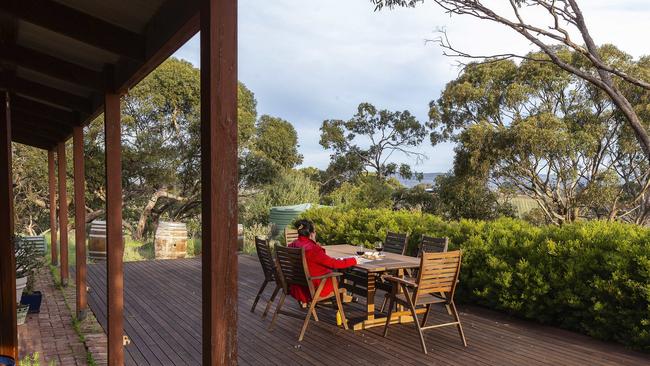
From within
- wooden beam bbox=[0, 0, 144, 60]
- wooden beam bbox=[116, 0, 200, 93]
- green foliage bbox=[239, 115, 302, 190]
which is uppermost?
green foliage bbox=[239, 115, 302, 190]

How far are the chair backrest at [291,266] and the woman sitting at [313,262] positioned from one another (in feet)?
0.28

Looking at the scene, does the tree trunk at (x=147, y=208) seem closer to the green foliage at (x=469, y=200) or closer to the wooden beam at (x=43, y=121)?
the green foliage at (x=469, y=200)

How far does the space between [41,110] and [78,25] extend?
3.13m

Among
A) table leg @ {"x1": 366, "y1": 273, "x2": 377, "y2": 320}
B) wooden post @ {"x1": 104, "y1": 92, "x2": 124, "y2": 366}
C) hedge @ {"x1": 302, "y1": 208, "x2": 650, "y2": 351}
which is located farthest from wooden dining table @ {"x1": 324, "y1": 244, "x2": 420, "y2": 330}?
wooden post @ {"x1": 104, "y1": 92, "x2": 124, "y2": 366}

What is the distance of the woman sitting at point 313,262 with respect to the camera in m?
4.49

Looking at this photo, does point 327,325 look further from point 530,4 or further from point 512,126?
point 512,126

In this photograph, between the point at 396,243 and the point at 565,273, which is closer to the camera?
the point at 565,273

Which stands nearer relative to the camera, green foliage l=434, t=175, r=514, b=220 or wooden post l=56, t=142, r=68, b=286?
wooden post l=56, t=142, r=68, b=286

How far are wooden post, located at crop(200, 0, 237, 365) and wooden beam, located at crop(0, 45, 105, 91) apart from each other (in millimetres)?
2172

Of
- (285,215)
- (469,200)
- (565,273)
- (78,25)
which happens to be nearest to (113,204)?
(78,25)

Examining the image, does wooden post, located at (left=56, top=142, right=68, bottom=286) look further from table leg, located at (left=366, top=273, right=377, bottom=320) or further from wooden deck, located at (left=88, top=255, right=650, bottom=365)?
table leg, located at (left=366, top=273, right=377, bottom=320)

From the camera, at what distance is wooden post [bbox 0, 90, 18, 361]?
3.11m

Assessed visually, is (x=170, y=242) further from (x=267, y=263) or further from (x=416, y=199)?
(x=416, y=199)

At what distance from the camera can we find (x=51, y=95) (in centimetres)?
446
